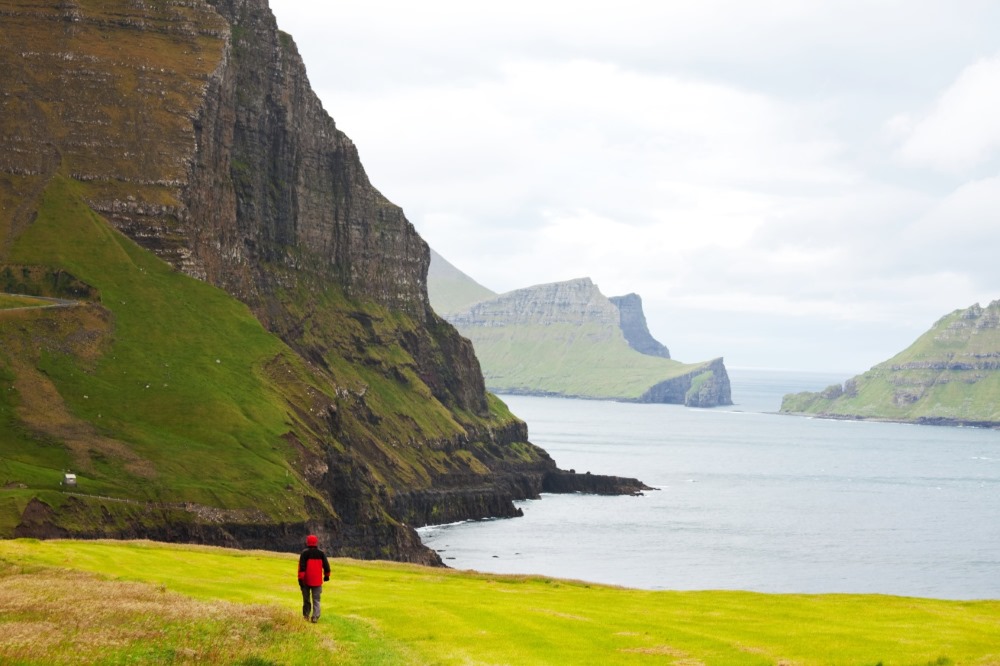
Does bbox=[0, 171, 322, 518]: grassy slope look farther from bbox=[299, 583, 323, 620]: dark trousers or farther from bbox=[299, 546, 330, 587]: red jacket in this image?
bbox=[299, 546, 330, 587]: red jacket

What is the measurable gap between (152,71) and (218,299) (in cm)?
4276

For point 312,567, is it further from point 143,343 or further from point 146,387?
point 143,343

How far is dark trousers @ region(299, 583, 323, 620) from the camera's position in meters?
44.5

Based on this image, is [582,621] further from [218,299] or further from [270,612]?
[218,299]

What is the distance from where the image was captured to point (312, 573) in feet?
144

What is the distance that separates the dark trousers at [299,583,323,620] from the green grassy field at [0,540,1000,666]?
2.60 feet

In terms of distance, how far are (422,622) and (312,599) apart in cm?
590

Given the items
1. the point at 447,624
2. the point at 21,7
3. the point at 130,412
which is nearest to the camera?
the point at 447,624

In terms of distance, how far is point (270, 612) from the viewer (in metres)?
42.9

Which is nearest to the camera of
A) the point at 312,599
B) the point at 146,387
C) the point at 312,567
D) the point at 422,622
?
the point at 312,567

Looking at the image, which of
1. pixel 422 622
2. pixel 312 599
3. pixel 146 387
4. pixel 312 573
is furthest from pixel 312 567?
pixel 146 387

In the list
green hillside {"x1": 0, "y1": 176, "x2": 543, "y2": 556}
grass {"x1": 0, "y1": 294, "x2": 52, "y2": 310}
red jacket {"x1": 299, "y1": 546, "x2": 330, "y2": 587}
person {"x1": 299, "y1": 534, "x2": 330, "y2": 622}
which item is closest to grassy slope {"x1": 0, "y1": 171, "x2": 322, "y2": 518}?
green hillside {"x1": 0, "y1": 176, "x2": 543, "y2": 556}

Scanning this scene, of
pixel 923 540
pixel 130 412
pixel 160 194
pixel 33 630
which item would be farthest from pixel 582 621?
pixel 923 540

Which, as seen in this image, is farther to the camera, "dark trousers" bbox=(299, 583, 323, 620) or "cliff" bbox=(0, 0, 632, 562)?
"cliff" bbox=(0, 0, 632, 562)
